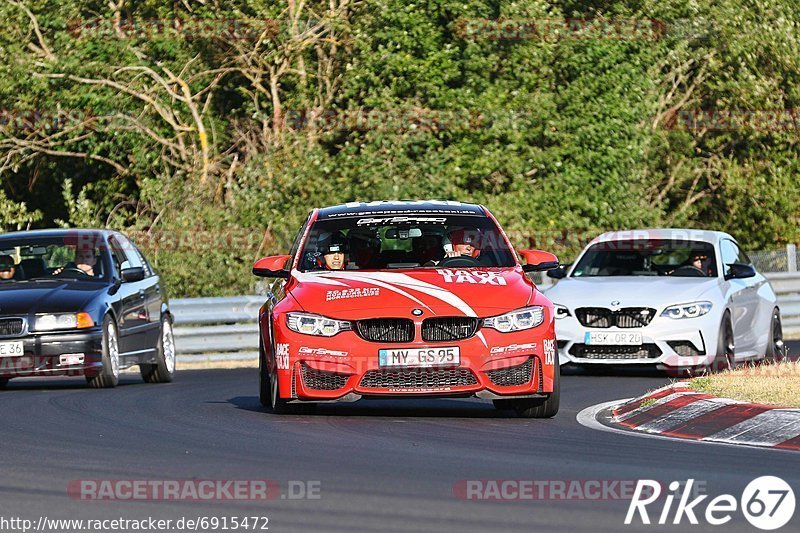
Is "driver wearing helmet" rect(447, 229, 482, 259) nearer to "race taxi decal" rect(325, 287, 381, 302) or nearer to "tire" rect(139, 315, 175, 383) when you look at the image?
"race taxi decal" rect(325, 287, 381, 302)

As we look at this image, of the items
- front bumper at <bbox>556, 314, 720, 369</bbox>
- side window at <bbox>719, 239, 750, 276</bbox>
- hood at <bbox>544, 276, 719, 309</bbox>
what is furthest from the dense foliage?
front bumper at <bbox>556, 314, 720, 369</bbox>

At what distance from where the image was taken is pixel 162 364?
18.5 m

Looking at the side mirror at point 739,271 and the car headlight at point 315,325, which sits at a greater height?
the car headlight at point 315,325

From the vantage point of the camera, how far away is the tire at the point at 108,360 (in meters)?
16.8

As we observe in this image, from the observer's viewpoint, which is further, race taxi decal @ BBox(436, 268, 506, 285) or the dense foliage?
the dense foliage

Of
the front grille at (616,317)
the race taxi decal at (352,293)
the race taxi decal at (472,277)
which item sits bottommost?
the front grille at (616,317)

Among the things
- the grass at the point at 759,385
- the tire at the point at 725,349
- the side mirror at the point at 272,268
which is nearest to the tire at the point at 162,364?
the side mirror at the point at 272,268

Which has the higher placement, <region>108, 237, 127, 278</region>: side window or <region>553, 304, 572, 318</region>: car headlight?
<region>108, 237, 127, 278</region>: side window

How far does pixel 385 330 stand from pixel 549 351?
3.80ft

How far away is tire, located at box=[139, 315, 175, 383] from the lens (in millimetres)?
18406

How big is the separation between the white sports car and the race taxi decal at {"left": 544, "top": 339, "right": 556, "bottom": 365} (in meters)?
5.19

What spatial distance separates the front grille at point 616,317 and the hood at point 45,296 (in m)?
4.78

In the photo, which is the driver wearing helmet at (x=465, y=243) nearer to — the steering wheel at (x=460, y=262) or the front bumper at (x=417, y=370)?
the steering wheel at (x=460, y=262)

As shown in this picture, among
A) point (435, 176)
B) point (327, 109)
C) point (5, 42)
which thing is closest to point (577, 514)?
point (435, 176)
